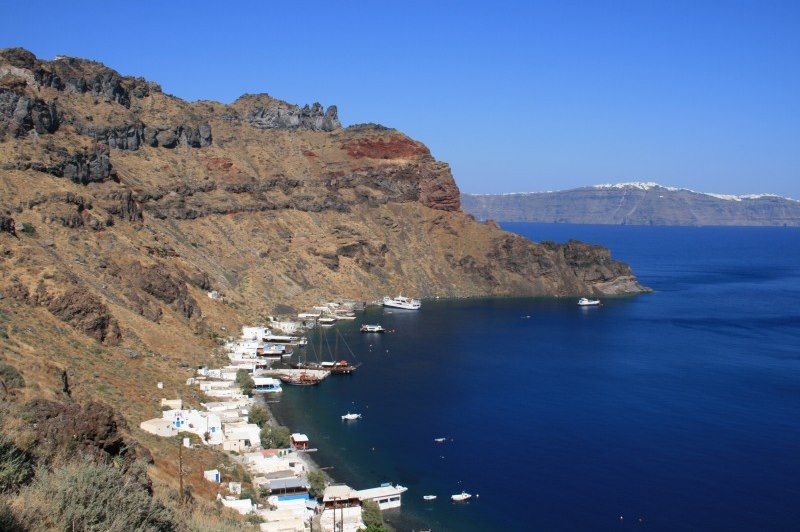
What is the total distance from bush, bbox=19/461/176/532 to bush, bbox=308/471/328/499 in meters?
29.8

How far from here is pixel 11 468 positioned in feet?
48.0

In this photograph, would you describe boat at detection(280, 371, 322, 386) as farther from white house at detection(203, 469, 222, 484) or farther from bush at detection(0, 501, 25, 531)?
bush at detection(0, 501, 25, 531)

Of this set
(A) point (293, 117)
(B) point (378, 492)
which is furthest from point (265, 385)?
(A) point (293, 117)

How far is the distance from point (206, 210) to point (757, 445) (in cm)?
8213

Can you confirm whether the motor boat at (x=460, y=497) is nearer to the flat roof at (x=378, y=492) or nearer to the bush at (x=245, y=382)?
the flat roof at (x=378, y=492)

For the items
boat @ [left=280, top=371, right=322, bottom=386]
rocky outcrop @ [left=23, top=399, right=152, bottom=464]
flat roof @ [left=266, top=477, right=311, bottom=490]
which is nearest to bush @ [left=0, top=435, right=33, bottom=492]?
rocky outcrop @ [left=23, top=399, right=152, bottom=464]

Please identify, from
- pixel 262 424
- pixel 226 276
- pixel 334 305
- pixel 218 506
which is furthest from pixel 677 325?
pixel 218 506

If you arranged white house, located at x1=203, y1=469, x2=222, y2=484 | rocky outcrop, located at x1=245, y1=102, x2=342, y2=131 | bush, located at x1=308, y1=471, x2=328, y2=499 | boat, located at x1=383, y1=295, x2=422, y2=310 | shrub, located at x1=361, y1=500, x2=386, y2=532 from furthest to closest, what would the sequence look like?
rocky outcrop, located at x1=245, y1=102, x2=342, y2=131 < boat, located at x1=383, y1=295, x2=422, y2=310 < bush, located at x1=308, y1=471, x2=328, y2=499 < white house, located at x1=203, y1=469, x2=222, y2=484 < shrub, located at x1=361, y1=500, x2=386, y2=532

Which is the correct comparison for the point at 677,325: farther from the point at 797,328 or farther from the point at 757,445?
the point at 757,445

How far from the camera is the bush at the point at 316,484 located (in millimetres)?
43906

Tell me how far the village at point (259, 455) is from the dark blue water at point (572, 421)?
89.0 inches

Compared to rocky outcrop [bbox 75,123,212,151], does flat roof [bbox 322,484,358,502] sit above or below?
below

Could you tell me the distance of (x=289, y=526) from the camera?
38531mm

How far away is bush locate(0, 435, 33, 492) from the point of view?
14555mm
